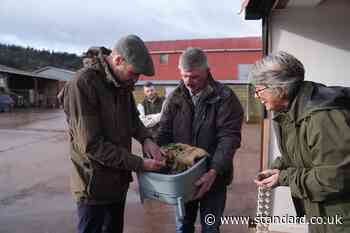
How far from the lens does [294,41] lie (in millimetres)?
3312

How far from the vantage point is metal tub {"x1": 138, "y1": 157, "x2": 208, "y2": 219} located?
2023 millimetres


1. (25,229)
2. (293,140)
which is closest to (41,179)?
(25,229)

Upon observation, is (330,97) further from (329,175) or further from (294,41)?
(294,41)

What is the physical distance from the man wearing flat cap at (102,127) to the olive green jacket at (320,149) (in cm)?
80

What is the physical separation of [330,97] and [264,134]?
6.43 ft

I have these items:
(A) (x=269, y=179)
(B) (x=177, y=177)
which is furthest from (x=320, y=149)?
(B) (x=177, y=177)

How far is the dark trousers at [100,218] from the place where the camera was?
6.75 ft

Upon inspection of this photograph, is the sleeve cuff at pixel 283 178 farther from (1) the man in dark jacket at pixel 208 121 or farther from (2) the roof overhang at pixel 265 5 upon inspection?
(2) the roof overhang at pixel 265 5

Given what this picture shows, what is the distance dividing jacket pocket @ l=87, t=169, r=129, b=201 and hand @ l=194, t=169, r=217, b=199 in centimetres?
46

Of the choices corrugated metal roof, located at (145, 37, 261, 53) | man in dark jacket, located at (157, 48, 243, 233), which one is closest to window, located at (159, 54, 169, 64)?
corrugated metal roof, located at (145, 37, 261, 53)

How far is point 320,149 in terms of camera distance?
1.53 m

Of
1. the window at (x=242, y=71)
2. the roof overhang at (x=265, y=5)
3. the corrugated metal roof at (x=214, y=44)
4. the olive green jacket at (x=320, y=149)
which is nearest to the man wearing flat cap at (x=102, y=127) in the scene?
the olive green jacket at (x=320, y=149)

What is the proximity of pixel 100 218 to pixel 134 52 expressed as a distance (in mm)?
979

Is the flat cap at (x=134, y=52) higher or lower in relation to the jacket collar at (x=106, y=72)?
higher
